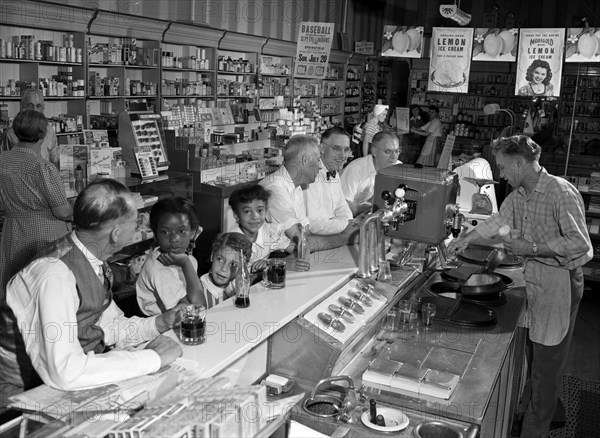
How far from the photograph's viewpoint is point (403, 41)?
32.9 feet

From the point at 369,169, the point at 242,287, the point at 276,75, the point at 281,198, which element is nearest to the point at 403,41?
the point at 276,75

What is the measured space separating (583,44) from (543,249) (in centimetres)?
550

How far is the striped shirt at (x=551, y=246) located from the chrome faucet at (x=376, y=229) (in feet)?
3.68

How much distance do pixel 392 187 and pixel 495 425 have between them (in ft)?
4.26

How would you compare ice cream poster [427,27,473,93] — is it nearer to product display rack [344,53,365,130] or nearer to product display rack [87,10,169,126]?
product display rack [87,10,169,126]

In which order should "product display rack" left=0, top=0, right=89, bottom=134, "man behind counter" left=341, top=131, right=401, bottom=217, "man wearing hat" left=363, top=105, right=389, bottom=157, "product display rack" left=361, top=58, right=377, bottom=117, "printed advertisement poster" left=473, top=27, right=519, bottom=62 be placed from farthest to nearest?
"product display rack" left=361, top=58, right=377, bottom=117 < "man wearing hat" left=363, top=105, right=389, bottom=157 < "printed advertisement poster" left=473, top=27, right=519, bottom=62 < "product display rack" left=0, top=0, right=89, bottom=134 < "man behind counter" left=341, top=131, right=401, bottom=217

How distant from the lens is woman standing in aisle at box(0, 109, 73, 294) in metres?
4.50

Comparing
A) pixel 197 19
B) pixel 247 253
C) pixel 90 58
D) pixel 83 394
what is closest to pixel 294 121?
pixel 197 19

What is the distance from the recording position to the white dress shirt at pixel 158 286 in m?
2.93

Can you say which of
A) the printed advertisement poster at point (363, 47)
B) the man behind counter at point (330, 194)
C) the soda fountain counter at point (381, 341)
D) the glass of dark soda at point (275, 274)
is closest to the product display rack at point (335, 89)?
the printed advertisement poster at point (363, 47)

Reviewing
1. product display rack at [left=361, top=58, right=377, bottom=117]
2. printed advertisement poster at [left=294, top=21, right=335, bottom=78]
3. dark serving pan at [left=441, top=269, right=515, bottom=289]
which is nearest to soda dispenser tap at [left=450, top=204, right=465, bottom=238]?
dark serving pan at [left=441, top=269, right=515, bottom=289]

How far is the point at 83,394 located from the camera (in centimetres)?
176

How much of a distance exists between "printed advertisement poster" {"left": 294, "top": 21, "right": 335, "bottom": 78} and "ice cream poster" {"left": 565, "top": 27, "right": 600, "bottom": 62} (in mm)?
3212

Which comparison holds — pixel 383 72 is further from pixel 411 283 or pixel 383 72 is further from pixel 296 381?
pixel 296 381
